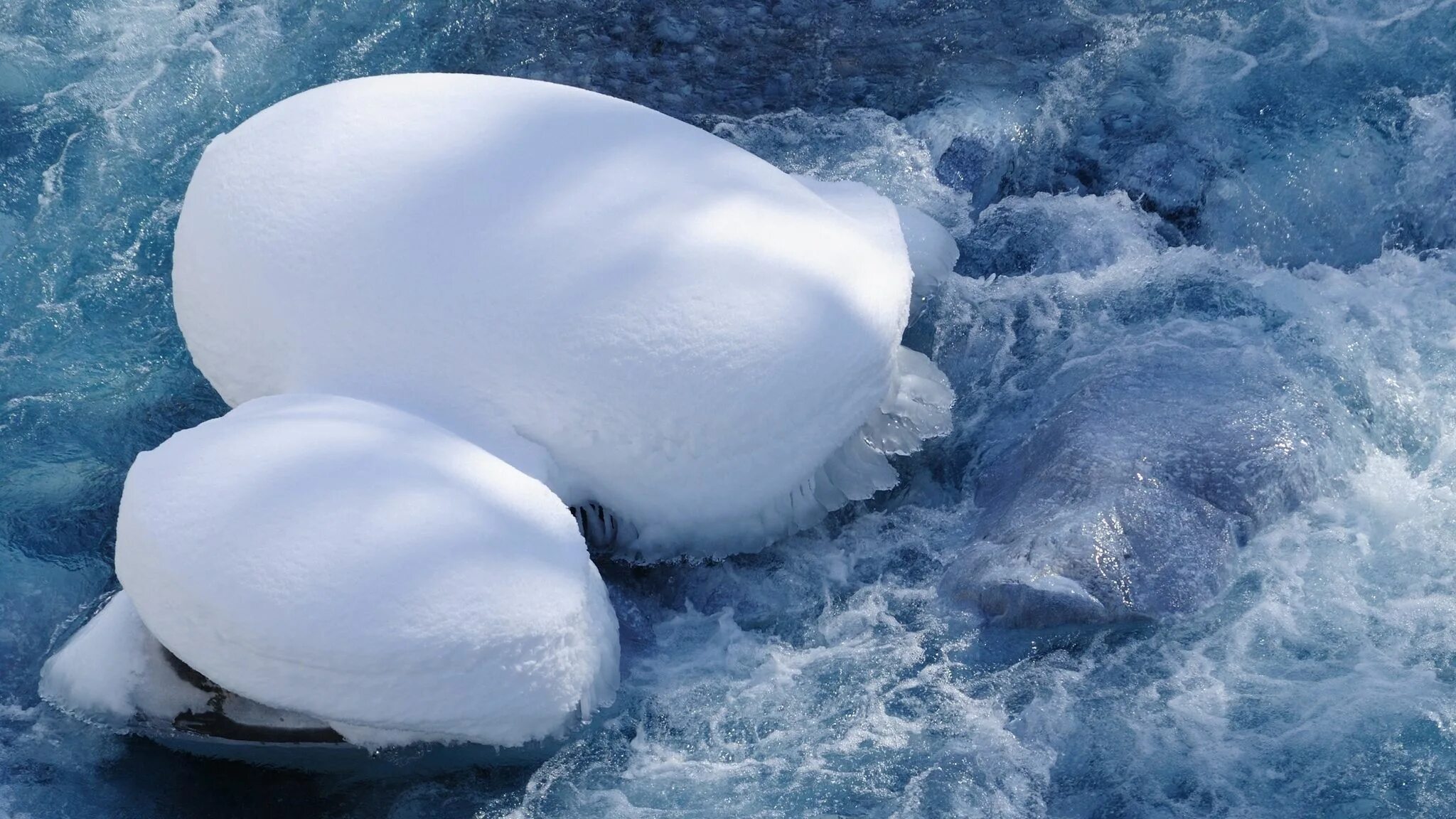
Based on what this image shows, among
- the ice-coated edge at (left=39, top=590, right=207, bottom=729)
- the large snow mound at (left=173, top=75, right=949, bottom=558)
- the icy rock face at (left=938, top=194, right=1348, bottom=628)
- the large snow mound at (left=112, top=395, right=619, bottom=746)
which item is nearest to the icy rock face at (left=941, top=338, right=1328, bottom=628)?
the icy rock face at (left=938, top=194, right=1348, bottom=628)

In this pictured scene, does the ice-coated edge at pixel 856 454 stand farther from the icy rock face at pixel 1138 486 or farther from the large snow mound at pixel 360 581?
the large snow mound at pixel 360 581

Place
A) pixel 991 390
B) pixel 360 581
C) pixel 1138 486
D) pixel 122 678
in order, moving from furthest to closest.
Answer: pixel 991 390 → pixel 1138 486 → pixel 122 678 → pixel 360 581

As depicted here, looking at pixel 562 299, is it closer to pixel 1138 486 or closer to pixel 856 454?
pixel 856 454

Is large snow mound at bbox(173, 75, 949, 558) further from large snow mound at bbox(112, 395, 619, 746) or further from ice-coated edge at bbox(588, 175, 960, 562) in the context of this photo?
large snow mound at bbox(112, 395, 619, 746)

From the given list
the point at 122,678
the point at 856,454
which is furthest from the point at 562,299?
the point at 122,678

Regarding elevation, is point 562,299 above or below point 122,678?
above

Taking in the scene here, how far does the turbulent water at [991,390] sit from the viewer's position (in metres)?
4.36

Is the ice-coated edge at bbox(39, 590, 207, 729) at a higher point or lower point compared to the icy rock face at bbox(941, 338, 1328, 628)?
lower

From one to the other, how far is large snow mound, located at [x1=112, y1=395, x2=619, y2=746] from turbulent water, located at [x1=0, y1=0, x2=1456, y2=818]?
1.38 ft

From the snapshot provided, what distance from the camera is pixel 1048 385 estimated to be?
5527 mm

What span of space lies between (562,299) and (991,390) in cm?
184

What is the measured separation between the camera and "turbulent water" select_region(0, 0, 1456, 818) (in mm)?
4363

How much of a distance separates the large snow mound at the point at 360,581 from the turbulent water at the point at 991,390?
1.38ft

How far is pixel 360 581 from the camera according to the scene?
405 cm
